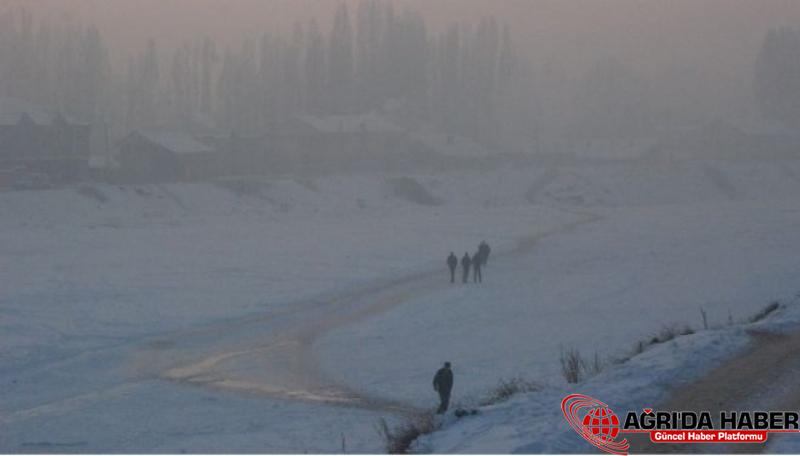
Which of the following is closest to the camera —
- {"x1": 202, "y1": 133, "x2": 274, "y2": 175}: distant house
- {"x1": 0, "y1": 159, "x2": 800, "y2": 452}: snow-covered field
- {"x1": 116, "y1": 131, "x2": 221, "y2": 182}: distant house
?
{"x1": 0, "y1": 159, "x2": 800, "y2": 452}: snow-covered field

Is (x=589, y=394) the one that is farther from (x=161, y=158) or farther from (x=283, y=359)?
(x=161, y=158)

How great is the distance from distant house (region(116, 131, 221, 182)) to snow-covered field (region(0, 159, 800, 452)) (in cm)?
589

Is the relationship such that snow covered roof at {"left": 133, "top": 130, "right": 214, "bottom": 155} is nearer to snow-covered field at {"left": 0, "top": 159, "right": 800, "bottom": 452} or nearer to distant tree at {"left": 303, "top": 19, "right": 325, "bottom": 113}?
snow-covered field at {"left": 0, "top": 159, "right": 800, "bottom": 452}

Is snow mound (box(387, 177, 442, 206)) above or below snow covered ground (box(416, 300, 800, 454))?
above

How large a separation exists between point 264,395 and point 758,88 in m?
98.7

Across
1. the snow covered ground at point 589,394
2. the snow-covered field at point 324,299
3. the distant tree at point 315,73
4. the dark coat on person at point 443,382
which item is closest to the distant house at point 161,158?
the snow-covered field at point 324,299

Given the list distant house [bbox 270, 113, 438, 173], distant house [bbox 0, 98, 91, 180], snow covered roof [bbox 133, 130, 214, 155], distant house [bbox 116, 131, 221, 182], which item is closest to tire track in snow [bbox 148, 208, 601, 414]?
distant house [bbox 116, 131, 221, 182]

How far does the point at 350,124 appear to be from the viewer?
81.9 metres

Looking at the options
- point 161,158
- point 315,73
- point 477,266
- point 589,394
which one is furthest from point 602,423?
point 315,73

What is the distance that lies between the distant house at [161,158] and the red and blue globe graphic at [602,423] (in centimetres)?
5642

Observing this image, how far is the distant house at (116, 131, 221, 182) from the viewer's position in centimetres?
6519

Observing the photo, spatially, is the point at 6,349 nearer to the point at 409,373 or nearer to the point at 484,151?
the point at 409,373

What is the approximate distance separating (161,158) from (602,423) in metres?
59.0

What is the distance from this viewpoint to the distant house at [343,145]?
78.3 meters
